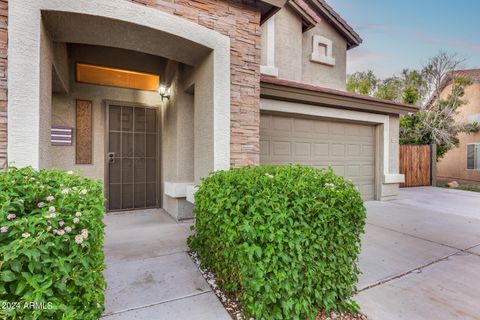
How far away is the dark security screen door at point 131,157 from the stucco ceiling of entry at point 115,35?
2.21m

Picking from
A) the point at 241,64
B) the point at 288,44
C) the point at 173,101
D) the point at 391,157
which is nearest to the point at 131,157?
the point at 173,101

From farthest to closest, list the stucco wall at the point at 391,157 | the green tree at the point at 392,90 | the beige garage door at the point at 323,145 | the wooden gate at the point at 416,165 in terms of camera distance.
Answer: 1. the green tree at the point at 392,90
2. the wooden gate at the point at 416,165
3. the stucco wall at the point at 391,157
4. the beige garage door at the point at 323,145

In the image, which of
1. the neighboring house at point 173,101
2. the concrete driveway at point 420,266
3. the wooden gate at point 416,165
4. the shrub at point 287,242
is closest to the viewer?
the shrub at point 287,242

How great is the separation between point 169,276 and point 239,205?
1353 mm

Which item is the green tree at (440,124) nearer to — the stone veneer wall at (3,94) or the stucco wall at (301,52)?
the stucco wall at (301,52)

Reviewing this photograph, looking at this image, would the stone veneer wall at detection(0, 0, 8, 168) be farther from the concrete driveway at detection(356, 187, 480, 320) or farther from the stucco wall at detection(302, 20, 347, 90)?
the stucco wall at detection(302, 20, 347, 90)

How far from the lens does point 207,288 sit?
2555mm

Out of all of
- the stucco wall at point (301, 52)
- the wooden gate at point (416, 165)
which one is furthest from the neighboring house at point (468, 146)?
the stucco wall at point (301, 52)

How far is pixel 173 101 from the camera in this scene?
5211 millimetres

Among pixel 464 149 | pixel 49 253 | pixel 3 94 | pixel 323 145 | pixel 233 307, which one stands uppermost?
pixel 3 94

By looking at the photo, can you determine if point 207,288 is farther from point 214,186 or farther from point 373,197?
point 373,197

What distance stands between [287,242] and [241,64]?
3.10 metres

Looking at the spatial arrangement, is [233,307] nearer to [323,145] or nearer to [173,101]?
[173,101]

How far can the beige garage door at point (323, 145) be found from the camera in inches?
223
